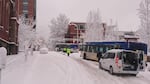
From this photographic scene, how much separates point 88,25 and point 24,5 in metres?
54.7

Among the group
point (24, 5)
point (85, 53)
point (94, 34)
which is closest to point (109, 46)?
point (85, 53)

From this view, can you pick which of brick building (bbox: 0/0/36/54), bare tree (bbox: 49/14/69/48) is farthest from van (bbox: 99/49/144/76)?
bare tree (bbox: 49/14/69/48)

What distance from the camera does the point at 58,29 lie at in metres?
120

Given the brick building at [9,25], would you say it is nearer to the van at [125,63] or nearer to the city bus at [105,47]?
the city bus at [105,47]

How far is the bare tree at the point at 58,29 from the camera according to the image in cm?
11862

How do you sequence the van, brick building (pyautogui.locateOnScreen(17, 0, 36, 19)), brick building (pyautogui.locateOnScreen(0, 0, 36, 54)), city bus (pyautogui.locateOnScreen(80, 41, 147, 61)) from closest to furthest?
the van → city bus (pyautogui.locateOnScreen(80, 41, 147, 61)) → brick building (pyautogui.locateOnScreen(0, 0, 36, 54)) → brick building (pyautogui.locateOnScreen(17, 0, 36, 19))

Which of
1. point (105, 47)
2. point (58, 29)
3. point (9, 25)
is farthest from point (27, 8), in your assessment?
point (105, 47)

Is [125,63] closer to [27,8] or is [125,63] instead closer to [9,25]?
[9,25]

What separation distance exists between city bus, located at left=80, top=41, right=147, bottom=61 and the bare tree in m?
74.5

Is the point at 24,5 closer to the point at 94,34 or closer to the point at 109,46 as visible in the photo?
the point at 94,34

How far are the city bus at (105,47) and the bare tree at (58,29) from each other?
74530 millimetres

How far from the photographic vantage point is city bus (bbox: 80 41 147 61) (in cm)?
3081

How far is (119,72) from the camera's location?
21734 mm

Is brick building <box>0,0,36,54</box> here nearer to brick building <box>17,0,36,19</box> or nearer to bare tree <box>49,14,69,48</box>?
bare tree <box>49,14,69,48</box>
